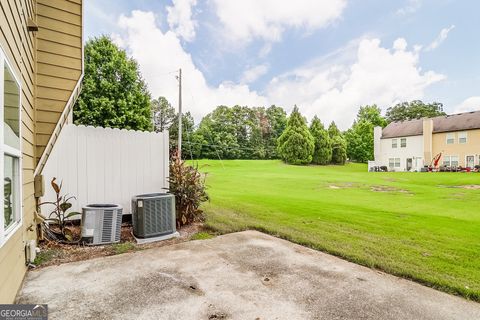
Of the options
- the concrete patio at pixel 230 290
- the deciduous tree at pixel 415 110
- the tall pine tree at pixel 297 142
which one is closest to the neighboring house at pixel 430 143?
the tall pine tree at pixel 297 142

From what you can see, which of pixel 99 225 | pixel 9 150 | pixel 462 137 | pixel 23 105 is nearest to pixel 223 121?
pixel 462 137

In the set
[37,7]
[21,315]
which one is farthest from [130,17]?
[21,315]

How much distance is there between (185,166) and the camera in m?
5.40

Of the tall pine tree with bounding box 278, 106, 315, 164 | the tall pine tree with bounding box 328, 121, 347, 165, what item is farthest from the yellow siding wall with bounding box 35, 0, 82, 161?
the tall pine tree with bounding box 328, 121, 347, 165

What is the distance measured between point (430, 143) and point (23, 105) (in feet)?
94.7

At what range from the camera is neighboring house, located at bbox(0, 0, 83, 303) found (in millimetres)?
1934

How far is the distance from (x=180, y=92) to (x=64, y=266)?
481 inches

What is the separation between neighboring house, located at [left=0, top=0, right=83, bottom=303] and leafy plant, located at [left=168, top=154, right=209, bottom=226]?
2129 millimetres

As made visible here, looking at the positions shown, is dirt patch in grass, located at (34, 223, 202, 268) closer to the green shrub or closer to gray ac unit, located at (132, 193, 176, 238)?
the green shrub

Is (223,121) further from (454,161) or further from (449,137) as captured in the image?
(454,161)

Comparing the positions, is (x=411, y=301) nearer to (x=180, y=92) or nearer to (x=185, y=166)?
(x=185, y=166)

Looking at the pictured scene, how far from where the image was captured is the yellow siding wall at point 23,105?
6.24ft

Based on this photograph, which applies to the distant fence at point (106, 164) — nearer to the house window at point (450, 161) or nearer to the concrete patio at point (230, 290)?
the concrete patio at point (230, 290)

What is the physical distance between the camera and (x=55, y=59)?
3344 mm
